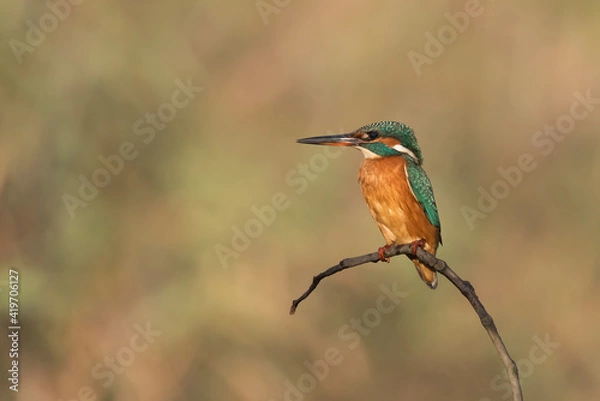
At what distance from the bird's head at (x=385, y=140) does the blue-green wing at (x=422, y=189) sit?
0.14 meters

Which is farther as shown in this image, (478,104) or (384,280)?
(478,104)

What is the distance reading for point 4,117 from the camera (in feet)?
16.3

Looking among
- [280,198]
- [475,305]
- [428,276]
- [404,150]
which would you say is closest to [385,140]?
[404,150]

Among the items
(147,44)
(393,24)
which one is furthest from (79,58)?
(393,24)

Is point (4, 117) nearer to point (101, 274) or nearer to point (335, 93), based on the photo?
point (101, 274)

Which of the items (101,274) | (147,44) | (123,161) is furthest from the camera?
(147,44)

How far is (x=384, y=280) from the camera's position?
545cm

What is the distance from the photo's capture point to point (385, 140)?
3.00 metres

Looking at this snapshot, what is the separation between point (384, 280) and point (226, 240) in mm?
1054

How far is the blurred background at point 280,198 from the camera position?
490cm

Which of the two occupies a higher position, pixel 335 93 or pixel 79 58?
pixel 335 93

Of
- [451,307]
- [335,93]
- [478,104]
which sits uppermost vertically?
[478,104]

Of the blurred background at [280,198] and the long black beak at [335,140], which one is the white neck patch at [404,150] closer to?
the long black beak at [335,140]

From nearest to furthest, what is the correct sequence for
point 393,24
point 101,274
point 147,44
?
point 101,274, point 147,44, point 393,24
